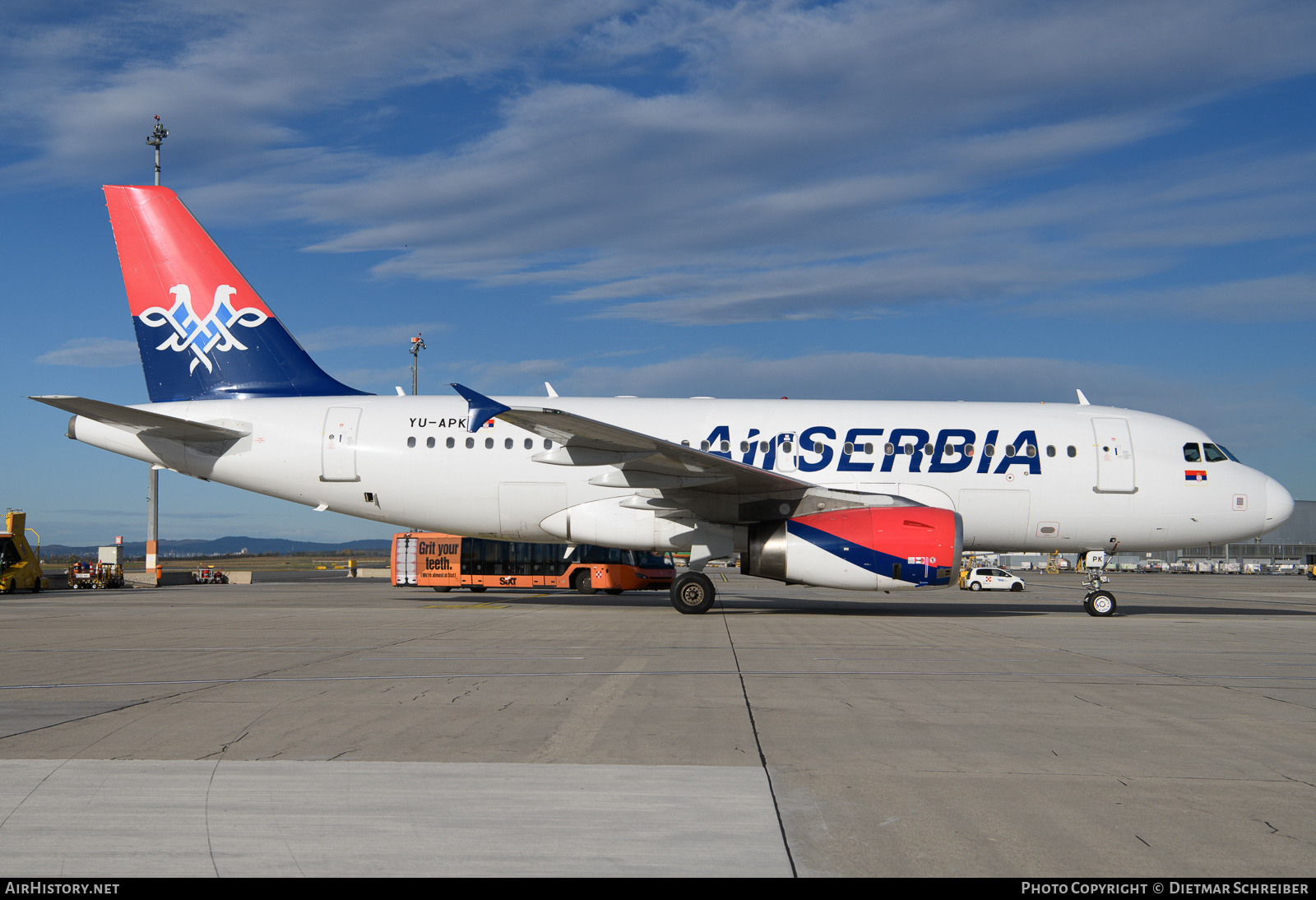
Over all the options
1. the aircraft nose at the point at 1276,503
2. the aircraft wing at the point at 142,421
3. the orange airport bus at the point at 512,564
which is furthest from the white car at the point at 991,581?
the aircraft wing at the point at 142,421

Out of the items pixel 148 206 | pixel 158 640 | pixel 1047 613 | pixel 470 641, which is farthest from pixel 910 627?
pixel 148 206

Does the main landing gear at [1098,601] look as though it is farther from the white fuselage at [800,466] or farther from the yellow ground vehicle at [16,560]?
the yellow ground vehicle at [16,560]

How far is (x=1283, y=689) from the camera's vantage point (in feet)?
28.2

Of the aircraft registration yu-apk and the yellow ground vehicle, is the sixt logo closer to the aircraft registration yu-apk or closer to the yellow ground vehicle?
the aircraft registration yu-apk

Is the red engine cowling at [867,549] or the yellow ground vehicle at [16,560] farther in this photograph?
the yellow ground vehicle at [16,560]

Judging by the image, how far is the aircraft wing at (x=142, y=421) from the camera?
1591 centimetres

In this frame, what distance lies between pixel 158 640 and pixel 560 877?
10.9 m

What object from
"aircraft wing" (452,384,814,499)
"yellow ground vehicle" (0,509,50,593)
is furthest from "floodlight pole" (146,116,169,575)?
"aircraft wing" (452,384,814,499)

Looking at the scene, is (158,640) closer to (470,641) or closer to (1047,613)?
(470,641)

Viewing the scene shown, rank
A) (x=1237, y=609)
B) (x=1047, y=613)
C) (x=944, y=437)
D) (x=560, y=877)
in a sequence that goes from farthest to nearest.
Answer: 1. (x=1237, y=609)
2. (x=1047, y=613)
3. (x=944, y=437)
4. (x=560, y=877)

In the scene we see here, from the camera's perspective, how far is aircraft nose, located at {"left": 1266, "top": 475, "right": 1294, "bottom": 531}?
18453mm

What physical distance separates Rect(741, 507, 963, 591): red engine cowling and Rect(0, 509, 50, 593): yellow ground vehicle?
29.0 metres

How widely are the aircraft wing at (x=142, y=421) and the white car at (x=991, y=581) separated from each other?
1252 inches

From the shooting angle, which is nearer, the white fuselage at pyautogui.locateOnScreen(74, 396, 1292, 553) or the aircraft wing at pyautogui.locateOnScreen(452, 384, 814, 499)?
the aircraft wing at pyautogui.locateOnScreen(452, 384, 814, 499)
